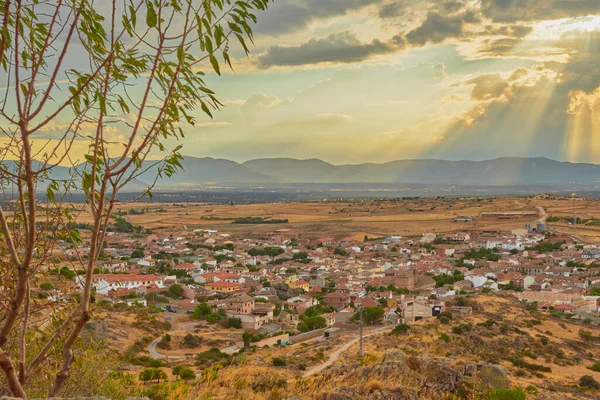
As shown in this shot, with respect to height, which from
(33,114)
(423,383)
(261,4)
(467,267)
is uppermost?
(261,4)

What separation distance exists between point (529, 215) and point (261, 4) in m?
94.2

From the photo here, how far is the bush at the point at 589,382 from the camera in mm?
16703

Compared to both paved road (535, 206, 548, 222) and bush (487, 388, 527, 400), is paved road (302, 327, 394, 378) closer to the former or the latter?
bush (487, 388, 527, 400)

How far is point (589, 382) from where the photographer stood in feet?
55.6

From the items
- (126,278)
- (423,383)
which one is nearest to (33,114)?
(423,383)

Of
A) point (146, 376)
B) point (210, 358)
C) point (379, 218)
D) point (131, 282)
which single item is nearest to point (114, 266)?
point (131, 282)

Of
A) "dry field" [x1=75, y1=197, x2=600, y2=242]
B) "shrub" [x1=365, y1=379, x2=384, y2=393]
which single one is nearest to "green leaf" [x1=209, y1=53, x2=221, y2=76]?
"shrub" [x1=365, y1=379, x2=384, y2=393]

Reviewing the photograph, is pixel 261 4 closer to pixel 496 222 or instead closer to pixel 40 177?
pixel 40 177

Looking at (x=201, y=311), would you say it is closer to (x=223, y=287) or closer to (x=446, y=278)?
(x=223, y=287)

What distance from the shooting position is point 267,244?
230 ft

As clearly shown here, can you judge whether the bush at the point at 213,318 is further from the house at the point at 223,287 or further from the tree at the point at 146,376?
the tree at the point at 146,376

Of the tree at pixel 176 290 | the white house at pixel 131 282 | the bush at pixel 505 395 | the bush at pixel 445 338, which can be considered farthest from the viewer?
the tree at pixel 176 290

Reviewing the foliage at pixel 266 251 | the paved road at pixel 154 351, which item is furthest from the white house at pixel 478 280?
the paved road at pixel 154 351

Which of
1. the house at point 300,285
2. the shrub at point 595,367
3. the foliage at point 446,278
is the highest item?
the shrub at point 595,367
